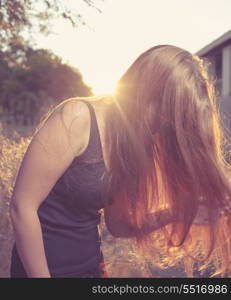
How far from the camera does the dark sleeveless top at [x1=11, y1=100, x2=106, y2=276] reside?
4.75ft

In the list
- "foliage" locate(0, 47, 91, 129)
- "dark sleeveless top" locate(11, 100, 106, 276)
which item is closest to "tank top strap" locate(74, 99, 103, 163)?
"dark sleeveless top" locate(11, 100, 106, 276)

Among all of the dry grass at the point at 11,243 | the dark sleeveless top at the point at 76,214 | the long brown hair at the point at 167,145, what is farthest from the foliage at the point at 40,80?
the dark sleeveless top at the point at 76,214

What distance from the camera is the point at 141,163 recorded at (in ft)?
5.44

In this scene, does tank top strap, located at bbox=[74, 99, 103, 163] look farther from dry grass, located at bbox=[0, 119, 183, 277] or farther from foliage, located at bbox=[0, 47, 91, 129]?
foliage, located at bbox=[0, 47, 91, 129]

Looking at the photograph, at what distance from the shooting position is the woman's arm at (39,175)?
136cm

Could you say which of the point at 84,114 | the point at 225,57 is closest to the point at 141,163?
the point at 84,114

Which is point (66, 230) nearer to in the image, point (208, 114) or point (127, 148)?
point (127, 148)

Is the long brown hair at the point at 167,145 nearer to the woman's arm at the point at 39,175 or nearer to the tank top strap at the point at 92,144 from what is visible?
the tank top strap at the point at 92,144

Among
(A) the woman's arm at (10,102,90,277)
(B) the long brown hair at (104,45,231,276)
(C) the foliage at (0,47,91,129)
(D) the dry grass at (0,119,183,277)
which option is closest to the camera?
(A) the woman's arm at (10,102,90,277)

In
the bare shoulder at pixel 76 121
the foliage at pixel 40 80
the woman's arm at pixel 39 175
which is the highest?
the foliage at pixel 40 80

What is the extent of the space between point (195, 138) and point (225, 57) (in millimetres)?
17886

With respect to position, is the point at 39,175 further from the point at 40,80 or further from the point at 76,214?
the point at 40,80

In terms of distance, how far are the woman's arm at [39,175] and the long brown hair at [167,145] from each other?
176mm

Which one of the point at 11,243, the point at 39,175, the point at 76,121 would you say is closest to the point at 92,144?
the point at 76,121
